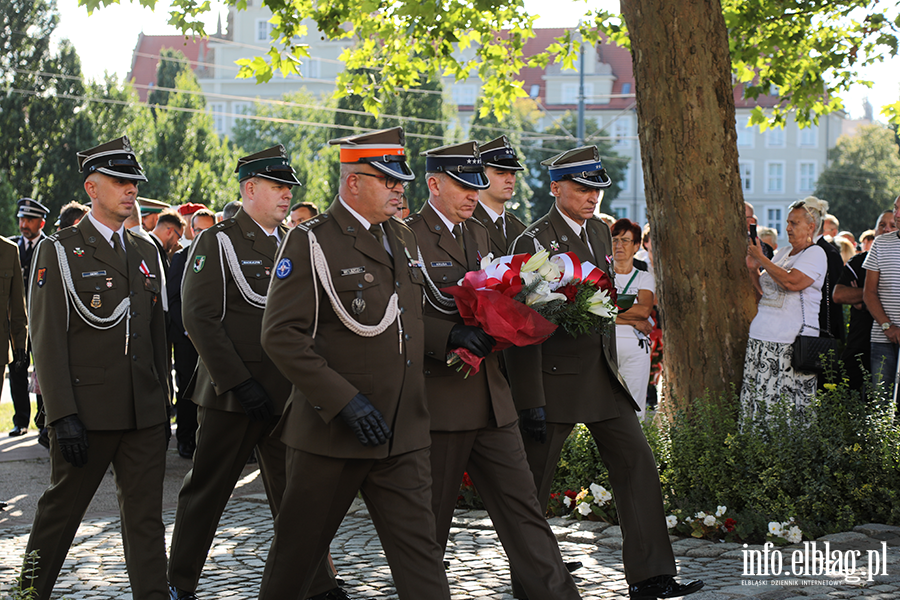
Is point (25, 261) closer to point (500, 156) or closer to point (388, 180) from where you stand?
point (500, 156)

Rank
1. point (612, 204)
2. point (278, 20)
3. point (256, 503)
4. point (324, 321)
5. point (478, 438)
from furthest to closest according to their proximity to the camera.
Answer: point (612, 204) < point (278, 20) < point (256, 503) < point (478, 438) < point (324, 321)

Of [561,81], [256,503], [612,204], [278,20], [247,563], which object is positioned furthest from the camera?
[561,81]

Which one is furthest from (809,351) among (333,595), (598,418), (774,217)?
(774,217)

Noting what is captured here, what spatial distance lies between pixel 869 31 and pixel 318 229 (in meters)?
8.67

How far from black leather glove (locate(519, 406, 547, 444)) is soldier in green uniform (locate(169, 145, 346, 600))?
1213 millimetres

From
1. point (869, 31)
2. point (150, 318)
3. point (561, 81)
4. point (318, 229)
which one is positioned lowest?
point (150, 318)

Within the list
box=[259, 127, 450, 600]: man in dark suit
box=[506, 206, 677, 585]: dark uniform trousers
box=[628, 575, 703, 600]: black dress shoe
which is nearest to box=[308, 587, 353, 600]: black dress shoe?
box=[506, 206, 677, 585]: dark uniform trousers

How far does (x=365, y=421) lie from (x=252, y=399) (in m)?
1.33

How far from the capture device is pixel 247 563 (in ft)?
19.6

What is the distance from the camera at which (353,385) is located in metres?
4.09

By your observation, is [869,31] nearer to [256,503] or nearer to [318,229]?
[256,503]

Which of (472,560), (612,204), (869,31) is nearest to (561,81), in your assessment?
(612,204)

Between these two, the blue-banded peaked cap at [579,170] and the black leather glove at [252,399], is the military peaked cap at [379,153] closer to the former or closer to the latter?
the black leather glove at [252,399]

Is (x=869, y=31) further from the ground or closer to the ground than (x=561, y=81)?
closer to the ground
